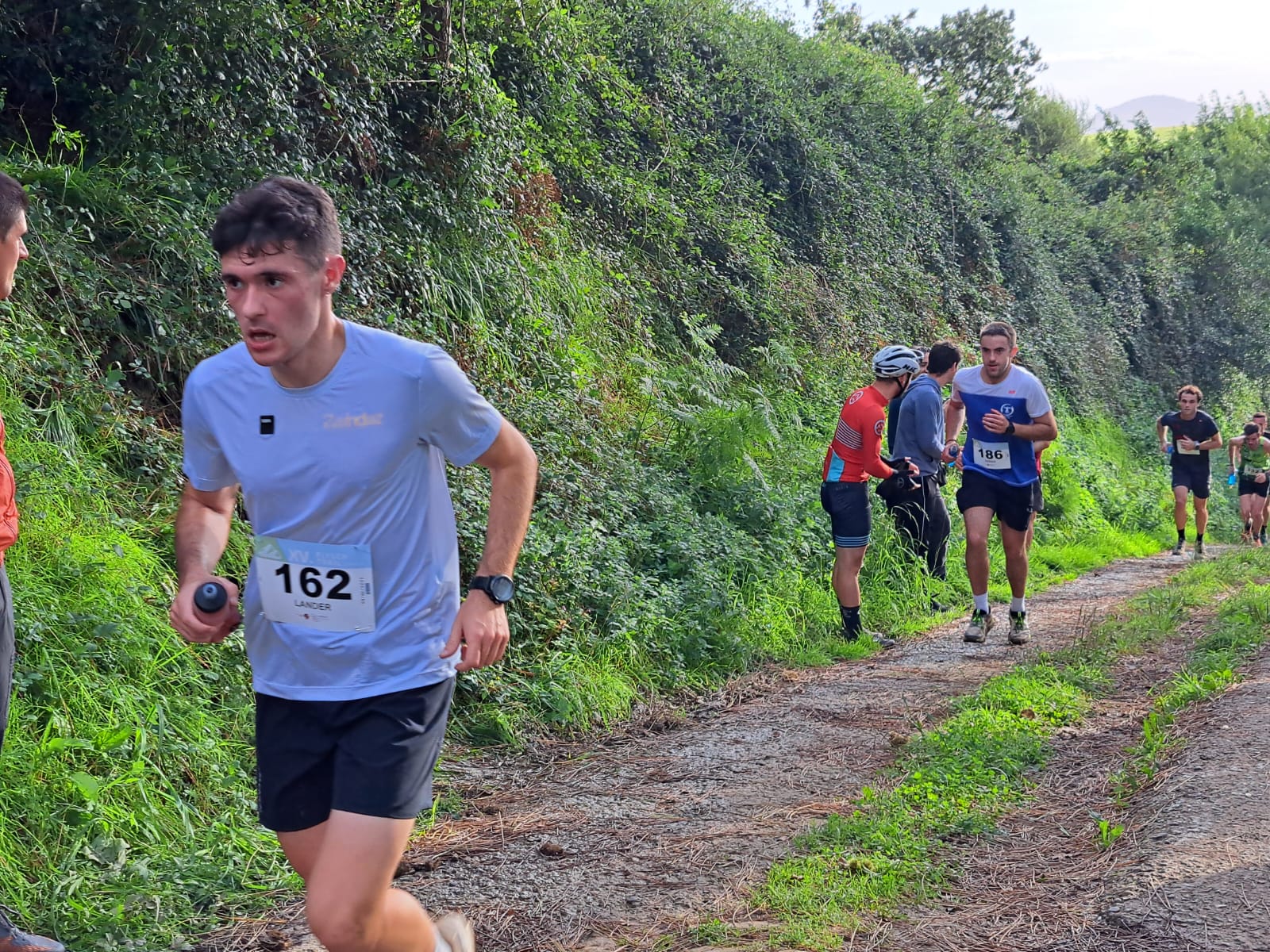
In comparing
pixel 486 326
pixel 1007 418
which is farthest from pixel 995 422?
pixel 486 326

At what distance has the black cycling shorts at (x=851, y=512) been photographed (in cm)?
941

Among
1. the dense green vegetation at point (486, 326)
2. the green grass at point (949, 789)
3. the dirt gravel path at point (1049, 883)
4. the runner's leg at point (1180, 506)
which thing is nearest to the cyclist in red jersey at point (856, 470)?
the dense green vegetation at point (486, 326)

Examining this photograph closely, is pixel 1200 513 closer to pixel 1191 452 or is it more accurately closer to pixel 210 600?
pixel 1191 452

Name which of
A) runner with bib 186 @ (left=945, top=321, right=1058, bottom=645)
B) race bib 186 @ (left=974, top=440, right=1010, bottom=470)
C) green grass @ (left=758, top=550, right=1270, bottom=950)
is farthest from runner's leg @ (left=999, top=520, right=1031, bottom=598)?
green grass @ (left=758, top=550, right=1270, bottom=950)

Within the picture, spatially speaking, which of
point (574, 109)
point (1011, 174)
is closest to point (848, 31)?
point (1011, 174)

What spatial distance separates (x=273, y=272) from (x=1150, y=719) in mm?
5227

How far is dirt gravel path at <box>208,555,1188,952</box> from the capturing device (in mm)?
4344

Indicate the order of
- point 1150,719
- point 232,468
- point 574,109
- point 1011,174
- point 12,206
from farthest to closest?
point 1011,174 < point 574,109 < point 1150,719 < point 12,206 < point 232,468

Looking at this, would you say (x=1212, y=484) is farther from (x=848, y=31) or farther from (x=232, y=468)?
(x=232, y=468)

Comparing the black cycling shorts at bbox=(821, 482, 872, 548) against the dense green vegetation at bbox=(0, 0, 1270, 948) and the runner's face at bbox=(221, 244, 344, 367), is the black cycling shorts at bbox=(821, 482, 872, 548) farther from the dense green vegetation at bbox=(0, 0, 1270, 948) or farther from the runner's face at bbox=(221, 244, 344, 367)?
the runner's face at bbox=(221, 244, 344, 367)

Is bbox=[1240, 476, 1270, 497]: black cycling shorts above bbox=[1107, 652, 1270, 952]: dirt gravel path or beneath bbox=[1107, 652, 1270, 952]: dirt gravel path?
beneath

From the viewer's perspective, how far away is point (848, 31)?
31172mm

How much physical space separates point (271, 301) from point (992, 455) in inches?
297

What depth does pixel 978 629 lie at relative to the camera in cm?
945
